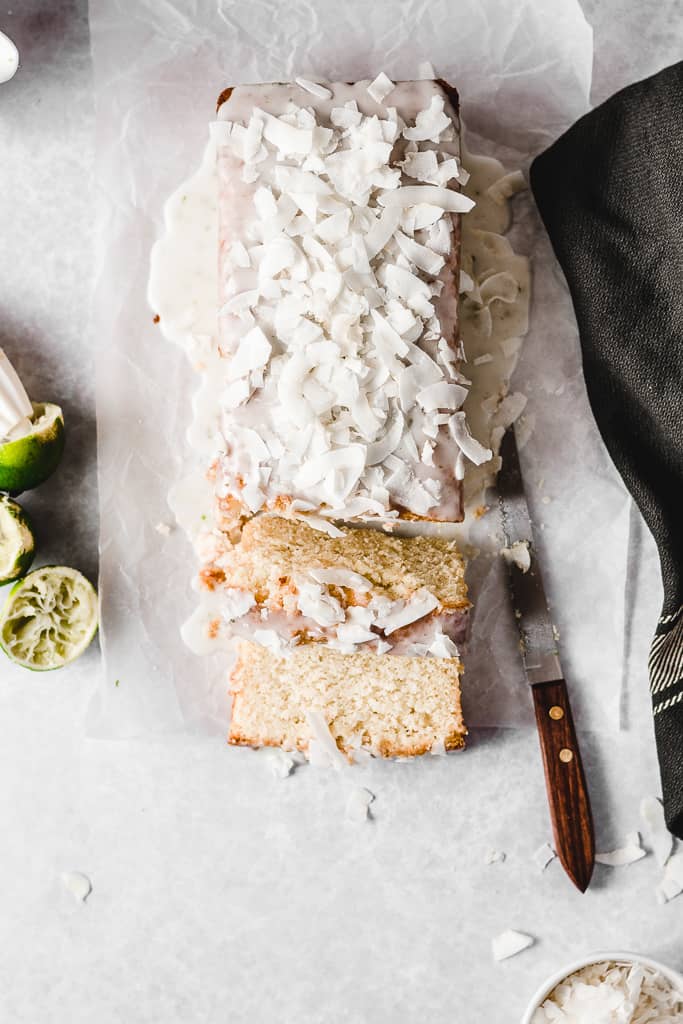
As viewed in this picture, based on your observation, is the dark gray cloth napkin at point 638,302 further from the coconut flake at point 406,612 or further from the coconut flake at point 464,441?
the coconut flake at point 406,612

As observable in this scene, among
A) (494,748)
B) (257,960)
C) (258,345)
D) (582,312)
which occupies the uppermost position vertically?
(258,345)

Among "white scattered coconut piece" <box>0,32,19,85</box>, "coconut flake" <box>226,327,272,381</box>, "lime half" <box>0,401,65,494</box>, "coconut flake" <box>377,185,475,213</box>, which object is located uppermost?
"white scattered coconut piece" <box>0,32,19,85</box>

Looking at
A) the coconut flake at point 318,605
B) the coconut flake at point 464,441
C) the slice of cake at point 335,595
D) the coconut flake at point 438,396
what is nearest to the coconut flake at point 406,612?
the slice of cake at point 335,595

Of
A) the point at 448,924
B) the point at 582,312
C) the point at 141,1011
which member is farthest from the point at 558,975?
the point at 582,312

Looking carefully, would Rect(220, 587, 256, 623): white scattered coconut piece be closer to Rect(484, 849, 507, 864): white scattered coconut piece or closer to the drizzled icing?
A: the drizzled icing

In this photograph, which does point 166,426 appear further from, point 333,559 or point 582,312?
point 582,312

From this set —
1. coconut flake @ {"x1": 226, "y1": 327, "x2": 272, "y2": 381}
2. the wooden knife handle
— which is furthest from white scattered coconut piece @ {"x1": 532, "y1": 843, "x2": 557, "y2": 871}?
coconut flake @ {"x1": 226, "y1": 327, "x2": 272, "y2": 381}
